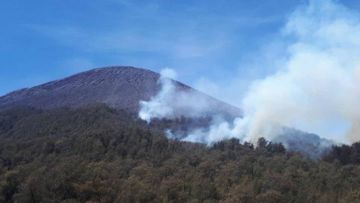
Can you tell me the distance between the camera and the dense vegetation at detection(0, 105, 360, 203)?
62438 mm

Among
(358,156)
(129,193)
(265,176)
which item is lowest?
(129,193)

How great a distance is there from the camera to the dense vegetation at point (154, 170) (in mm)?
62438

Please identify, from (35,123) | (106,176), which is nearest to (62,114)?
(35,123)

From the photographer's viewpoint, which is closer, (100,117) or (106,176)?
(106,176)

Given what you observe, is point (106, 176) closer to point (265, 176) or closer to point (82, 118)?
point (265, 176)

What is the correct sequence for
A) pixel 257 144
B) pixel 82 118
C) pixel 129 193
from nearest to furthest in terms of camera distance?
pixel 129 193 < pixel 257 144 < pixel 82 118

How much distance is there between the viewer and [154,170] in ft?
274

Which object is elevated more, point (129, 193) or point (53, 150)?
point (53, 150)

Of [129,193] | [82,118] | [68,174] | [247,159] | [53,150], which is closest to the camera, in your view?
[129,193]

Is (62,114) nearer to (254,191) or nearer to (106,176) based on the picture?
(106,176)

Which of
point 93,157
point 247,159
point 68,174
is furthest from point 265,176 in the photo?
point 93,157

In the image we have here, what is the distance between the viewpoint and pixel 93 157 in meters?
97.9

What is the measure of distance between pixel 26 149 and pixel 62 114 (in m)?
43.8

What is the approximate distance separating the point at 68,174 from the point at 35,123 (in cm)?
8345
